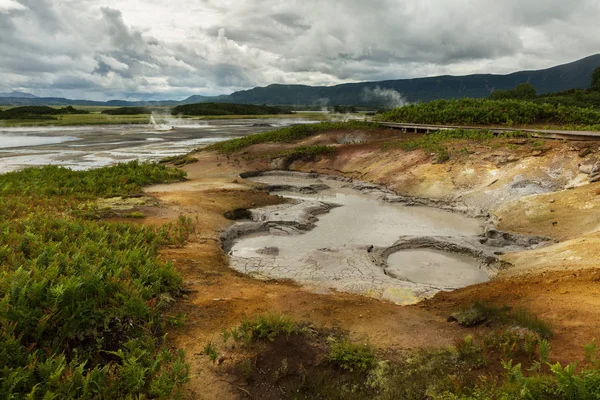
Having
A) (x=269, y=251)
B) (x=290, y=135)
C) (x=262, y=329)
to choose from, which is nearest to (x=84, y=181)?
(x=269, y=251)

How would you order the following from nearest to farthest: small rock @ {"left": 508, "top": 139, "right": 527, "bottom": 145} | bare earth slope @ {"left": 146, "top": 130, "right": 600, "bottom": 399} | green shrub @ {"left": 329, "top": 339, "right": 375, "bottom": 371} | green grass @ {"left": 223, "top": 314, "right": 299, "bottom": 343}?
green shrub @ {"left": 329, "top": 339, "right": 375, "bottom": 371} < green grass @ {"left": 223, "top": 314, "right": 299, "bottom": 343} < bare earth slope @ {"left": 146, "top": 130, "right": 600, "bottom": 399} < small rock @ {"left": 508, "top": 139, "right": 527, "bottom": 145}

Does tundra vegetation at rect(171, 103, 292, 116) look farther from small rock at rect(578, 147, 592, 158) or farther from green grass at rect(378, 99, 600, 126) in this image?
small rock at rect(578, 147, 592, 158)

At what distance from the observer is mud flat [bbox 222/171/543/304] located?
1133 cm

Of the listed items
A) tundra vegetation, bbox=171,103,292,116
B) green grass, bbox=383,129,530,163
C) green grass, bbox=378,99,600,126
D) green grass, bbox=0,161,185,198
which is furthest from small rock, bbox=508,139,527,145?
tundra vegetation, bbox=171,103,292,116

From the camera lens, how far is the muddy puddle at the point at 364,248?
443 inches

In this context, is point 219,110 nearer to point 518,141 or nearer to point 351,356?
point 518,141

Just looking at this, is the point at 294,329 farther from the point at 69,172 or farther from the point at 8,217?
the point at 69,172

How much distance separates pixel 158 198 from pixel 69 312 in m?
13.6

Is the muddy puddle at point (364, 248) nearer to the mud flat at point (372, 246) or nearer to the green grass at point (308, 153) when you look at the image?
the mud flat at point (372, 246)

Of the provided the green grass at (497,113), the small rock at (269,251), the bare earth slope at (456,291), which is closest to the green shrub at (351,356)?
the bare earth slope at (456,291)

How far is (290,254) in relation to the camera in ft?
44.5

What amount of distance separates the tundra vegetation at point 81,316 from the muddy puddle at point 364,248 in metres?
4.31

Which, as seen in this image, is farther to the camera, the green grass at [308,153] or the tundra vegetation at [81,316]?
the green grass at [308,153]

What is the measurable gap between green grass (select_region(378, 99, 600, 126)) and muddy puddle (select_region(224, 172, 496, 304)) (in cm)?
2173
